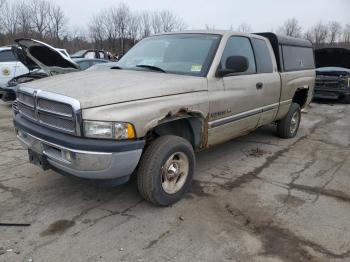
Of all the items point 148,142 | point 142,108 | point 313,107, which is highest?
point 142,108

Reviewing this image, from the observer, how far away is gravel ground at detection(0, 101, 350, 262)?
323 cm

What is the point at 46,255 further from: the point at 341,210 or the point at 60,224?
the point at 341,210

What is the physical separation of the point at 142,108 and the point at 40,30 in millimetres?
45763

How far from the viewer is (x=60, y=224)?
364cm

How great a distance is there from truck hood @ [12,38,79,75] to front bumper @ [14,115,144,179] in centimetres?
357

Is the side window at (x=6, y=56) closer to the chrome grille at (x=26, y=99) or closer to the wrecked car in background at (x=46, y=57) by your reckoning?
the wrecked car in background at (x=46, y=57)

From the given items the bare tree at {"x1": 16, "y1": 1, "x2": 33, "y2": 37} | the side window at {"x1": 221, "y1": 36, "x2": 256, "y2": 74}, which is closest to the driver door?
the side window at {"x1": 221, "y1": 36, "x2": 256, "y2": 74}

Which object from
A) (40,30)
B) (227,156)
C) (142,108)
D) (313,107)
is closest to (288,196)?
(227,156)

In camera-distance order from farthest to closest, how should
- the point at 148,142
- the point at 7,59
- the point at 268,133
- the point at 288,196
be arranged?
the point at 7,59
the point at 268,133
the point at 288,196
the point at 148,142

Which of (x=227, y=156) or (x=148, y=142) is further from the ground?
(x=148, y=142)

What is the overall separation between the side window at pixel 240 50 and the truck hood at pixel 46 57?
3.36 m

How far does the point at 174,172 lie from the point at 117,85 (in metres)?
1.14

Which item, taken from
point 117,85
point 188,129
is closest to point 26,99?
point 117,85

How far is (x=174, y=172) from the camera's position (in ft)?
13.5
